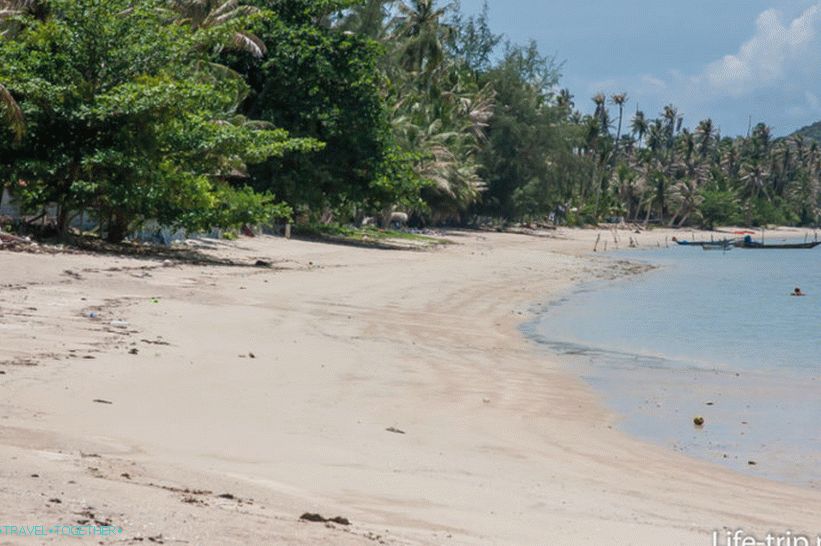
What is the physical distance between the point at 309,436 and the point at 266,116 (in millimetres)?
34299

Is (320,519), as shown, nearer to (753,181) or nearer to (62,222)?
(62,222)

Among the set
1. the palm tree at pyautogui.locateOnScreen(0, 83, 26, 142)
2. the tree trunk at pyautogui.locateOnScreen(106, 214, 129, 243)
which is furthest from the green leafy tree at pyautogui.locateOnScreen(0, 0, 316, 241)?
the palm tree at pyautogui.locateOnScreen(0, 83, 26, 142)

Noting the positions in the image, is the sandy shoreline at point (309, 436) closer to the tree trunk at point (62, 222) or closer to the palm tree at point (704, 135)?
the tree trunk at point (62, 222)

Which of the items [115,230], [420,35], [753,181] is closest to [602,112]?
[753,181]

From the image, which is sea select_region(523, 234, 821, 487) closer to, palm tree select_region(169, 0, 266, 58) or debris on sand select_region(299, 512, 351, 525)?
debris on sand select_region(299, 512, 351, 525)

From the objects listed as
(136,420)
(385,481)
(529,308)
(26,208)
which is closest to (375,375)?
(136,420)

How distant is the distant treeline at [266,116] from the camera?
26.2m

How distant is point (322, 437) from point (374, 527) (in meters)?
3.17

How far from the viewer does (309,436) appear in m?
8.80

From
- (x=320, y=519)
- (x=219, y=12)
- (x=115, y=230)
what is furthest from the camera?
(x=219, y=12)

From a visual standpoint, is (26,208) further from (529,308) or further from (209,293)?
(529,308)
